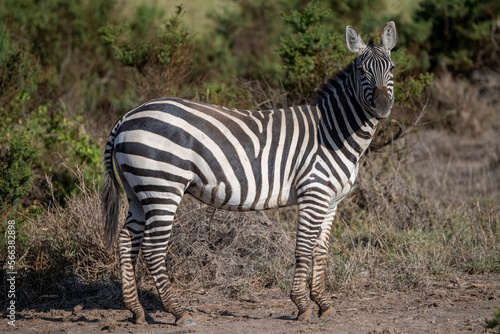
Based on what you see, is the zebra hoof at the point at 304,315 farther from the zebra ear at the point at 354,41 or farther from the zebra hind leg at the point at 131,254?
the zebra ear at the point at 354,41

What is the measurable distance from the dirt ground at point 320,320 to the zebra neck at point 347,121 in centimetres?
156

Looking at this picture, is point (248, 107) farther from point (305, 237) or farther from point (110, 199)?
point (305, 237)

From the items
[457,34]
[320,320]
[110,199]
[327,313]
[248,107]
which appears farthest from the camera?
[457,34]

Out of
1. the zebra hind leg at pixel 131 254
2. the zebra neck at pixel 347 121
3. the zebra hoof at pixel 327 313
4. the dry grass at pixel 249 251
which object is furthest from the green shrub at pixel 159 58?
the zebra hoof at pixel 327 313

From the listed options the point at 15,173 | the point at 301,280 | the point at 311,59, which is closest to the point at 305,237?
the point at 301,280

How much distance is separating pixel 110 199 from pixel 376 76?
9.17 ft

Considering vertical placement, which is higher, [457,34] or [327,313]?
[457,34]

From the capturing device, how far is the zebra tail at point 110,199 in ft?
18.5

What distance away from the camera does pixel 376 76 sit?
525 cm

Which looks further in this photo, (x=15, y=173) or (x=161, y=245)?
(x=15, y=173)

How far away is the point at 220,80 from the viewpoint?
12.9 metres

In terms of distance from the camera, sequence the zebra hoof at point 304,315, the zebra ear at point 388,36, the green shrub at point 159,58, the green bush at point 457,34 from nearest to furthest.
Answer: the zebra hoof at point 304,315
the zebra ear at point 388,36
the green shrub at point 159,58
the green bush at point 457,34

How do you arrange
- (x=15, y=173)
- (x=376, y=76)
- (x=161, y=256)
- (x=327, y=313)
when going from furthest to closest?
1. (x=15, y=173)
2. (x=327, y=313)
3. (x=161, y=256)
4. (x=376, y=76)

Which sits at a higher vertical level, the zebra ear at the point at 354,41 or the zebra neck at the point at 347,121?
Answer: the zebra ear at the point at 354,41
